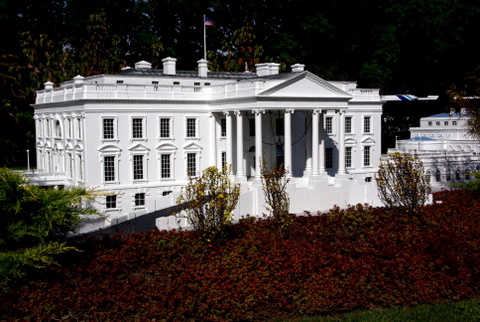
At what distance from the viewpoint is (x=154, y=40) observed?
217 ft

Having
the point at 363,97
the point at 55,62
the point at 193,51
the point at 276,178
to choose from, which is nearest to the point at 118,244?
the point at 276,178

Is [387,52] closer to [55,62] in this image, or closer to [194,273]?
[55,62]

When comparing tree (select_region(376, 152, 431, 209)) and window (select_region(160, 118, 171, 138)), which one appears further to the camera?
window (select_region(160, 118, 171, 138))

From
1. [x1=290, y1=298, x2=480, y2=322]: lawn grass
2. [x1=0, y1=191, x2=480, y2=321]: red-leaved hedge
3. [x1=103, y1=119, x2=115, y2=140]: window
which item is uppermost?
[x1=103, y1=119, x2=115, y2=140]: window

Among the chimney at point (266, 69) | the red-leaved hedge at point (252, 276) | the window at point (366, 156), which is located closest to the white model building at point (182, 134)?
the chimney at point (266, 69)

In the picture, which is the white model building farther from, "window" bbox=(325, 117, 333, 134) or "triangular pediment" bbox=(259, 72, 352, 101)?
"window" bbox=(325, 117, 333, 134)

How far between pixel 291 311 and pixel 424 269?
5.87m

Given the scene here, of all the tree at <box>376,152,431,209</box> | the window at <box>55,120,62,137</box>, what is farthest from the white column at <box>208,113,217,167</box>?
the tree at <box>376,152,431,209</box>

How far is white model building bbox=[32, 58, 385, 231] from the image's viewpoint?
4356 cm

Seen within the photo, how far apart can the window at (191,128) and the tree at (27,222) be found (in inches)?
1154

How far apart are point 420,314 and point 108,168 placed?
29.6m

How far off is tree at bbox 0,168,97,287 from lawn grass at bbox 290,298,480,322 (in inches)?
324

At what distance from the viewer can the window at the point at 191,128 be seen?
48125mm

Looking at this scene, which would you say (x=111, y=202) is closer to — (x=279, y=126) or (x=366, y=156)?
(x=279, y=126)
